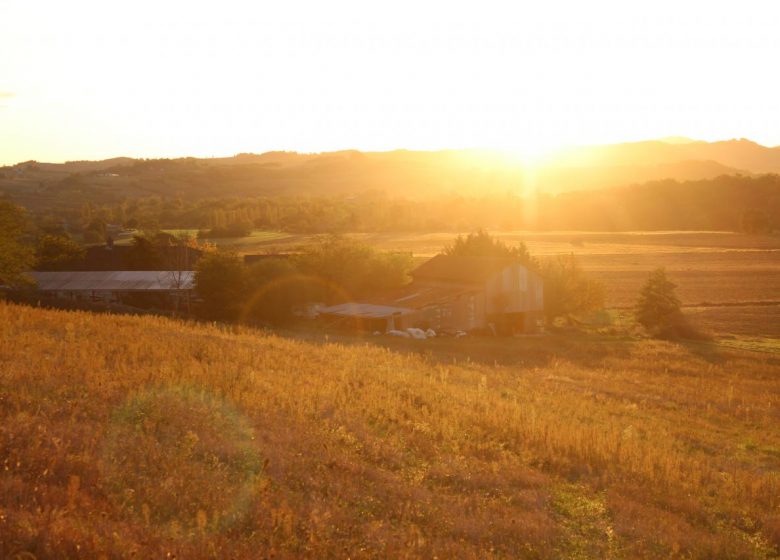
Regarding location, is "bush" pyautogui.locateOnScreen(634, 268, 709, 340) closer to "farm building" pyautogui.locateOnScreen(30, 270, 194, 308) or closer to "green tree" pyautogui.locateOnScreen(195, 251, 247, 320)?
"green tree" pyautogui.locateOnScreen(195, 251, 247, 320)

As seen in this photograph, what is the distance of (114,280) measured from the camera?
47.9 metres

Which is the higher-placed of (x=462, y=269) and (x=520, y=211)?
(x=520, y=211)

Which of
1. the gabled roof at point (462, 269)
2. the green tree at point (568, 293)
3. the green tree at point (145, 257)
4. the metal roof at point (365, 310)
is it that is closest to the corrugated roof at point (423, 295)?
the metal roof at point (365, 310)

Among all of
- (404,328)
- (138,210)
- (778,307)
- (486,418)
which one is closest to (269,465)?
(486,418)

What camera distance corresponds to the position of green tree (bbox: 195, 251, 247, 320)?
137ft

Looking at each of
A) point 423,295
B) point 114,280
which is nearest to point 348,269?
point 423,295

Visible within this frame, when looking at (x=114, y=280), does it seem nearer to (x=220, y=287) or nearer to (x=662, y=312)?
(x=220, y=287)

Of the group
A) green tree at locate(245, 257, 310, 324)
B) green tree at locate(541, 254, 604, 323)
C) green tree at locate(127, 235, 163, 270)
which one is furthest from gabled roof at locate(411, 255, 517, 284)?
green tree at locate(127, 235, 163, 270)

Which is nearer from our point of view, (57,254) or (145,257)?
(57,254)

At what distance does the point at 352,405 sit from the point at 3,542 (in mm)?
7926

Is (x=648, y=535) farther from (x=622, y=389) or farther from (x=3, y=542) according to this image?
(x=622, y=389)

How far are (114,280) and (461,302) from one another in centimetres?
2223

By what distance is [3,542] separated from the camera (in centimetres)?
600

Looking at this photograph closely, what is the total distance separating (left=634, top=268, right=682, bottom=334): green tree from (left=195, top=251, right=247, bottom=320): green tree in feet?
83.7
